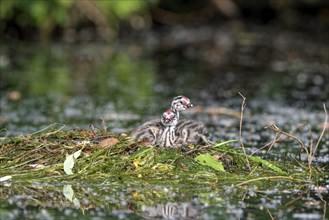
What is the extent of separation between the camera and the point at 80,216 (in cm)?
760

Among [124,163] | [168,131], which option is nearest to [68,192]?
[124,163]

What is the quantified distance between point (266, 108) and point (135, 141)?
5.75m

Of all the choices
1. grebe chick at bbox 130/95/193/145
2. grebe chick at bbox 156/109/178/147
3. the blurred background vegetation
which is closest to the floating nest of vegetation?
grebe chick at bbox 130/95/193/145

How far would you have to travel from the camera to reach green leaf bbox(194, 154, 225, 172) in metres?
9.17

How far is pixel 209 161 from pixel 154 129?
108 centimetres

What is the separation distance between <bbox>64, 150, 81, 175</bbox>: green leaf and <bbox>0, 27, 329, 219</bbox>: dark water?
232mm

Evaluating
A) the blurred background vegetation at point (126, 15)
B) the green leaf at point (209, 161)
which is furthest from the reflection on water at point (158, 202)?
the blurred background vegetation at point (126, 15)

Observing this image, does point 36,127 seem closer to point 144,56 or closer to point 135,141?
point 135,141

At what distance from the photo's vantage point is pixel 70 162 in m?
9.06

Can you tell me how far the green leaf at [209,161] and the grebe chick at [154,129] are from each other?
2.43 feet

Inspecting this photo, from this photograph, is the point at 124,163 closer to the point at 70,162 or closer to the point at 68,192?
the point at 70,162

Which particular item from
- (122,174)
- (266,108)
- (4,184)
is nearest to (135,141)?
(122,174)

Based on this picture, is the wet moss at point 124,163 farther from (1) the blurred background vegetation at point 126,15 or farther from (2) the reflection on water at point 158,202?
(1) the blurred background vegetation at point 126,15

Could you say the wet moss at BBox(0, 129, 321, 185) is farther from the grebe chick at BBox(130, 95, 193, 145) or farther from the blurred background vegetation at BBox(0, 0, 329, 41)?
the blurred background vegetation at BBox(0, 0, 329, 41)
